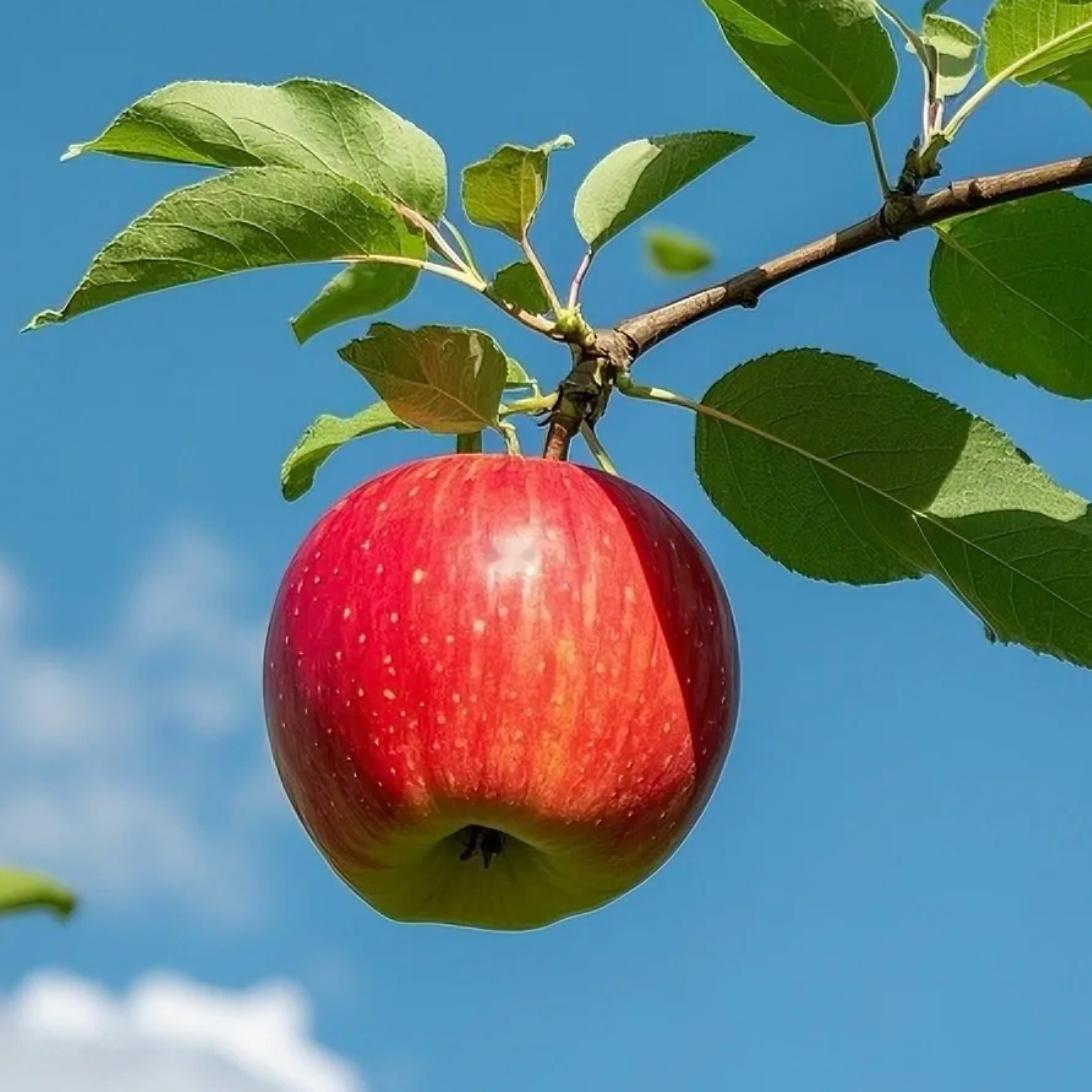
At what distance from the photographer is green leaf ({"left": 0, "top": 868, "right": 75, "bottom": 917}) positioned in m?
1.02

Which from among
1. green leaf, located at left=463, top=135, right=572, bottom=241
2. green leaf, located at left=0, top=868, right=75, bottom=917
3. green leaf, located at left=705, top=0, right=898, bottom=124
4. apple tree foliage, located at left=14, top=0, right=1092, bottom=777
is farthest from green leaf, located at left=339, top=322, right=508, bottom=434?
green leaf, located at left=0, top=868, right=75, bottom=917

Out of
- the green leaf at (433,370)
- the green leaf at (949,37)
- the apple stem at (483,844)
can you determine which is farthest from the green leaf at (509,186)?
the apple stem at (483,844)

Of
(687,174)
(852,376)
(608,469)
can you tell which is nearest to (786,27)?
(687,174)

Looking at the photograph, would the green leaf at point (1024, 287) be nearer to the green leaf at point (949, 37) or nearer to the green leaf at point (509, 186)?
the green leaf at point (949, 37)

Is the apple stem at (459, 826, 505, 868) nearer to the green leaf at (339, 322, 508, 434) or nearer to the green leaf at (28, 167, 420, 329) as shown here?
the green leaf at (339, 322, 508, 434)

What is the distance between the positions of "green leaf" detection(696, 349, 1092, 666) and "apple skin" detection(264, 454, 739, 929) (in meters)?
0.13

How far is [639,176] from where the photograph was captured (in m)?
1.82

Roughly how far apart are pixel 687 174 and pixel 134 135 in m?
0.52

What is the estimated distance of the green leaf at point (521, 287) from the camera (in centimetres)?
180

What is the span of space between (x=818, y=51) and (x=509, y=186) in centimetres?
30

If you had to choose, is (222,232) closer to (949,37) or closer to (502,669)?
(502,669)

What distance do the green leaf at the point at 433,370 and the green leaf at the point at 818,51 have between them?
1.18 ft

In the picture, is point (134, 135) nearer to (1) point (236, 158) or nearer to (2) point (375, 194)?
(1) point (236, 158)

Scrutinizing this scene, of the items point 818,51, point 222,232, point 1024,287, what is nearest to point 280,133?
point 222,232
